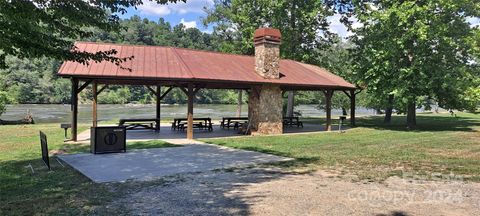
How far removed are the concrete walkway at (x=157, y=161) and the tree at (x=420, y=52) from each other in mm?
11721

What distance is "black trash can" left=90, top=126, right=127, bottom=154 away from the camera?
11266 mm

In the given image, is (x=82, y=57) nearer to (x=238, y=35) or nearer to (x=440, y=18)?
(x=440, y=18)

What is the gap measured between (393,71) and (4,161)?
58.3 feet

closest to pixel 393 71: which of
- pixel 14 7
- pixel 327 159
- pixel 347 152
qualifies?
pixel 347 152

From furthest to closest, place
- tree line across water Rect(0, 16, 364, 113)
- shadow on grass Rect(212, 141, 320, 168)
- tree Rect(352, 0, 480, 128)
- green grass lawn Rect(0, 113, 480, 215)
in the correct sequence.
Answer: tree line across water Rect(0, 16, 364, 113)
tree Rect(352, 0, 480, 128)
shadow on grass Rect(212, 141, 320, 168)
green grass lawn Rect(0, 113, 480, 215)

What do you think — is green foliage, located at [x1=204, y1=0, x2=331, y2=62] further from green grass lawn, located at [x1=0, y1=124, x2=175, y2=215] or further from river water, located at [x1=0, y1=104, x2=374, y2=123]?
green grass lawn, located at [x1=0, y1=124, x2=175, y2=215]

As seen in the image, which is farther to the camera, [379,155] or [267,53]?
[267,53]

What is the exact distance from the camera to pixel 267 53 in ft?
60.4

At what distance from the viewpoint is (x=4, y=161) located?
997 centimetres

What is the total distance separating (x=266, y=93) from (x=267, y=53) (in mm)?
1863

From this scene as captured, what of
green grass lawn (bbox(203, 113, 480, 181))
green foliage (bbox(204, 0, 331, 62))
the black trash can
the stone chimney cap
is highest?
green foliage (bbox(204, 0, 331, 62))

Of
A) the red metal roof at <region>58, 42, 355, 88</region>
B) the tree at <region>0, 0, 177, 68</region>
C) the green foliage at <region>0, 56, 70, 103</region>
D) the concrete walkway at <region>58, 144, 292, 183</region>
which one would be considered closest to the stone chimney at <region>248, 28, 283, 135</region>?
the red metal roof at <region>58, 42, 355, 88</region>

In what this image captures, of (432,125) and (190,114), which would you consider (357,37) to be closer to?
(432,125)

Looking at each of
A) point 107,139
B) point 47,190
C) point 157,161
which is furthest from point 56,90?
point 47,190
